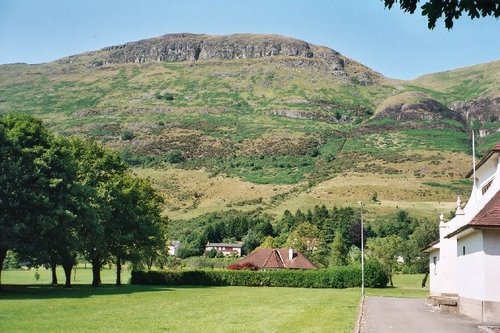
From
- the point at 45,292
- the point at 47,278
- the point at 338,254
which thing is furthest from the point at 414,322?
the point at 47,278

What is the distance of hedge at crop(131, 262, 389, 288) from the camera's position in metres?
72.0

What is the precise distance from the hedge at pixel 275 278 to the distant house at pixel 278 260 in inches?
Result: 252

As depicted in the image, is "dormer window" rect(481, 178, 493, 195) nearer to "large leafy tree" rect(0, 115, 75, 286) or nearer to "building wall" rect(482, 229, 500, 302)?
"building wall" rect(482, 229, 500, 302)

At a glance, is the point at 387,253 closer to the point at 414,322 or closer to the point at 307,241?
the point at 307,241

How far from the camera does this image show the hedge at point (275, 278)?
72000mm

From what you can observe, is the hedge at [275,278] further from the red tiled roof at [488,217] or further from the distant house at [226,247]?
the distant house at [226,247]

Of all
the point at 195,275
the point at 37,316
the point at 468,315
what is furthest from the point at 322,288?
the point at 37,316

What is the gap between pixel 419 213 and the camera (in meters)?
135

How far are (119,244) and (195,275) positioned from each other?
13.9 m

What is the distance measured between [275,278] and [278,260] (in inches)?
413

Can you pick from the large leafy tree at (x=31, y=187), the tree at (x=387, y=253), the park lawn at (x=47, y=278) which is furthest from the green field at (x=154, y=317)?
the tree at (x=387, y=253)

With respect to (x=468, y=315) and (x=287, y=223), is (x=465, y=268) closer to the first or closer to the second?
(x=468, y=315)

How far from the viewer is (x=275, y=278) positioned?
74000 millimetres

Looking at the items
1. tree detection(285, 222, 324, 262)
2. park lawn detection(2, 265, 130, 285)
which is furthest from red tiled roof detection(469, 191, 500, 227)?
tree detection(285, 222, 324, 262)
